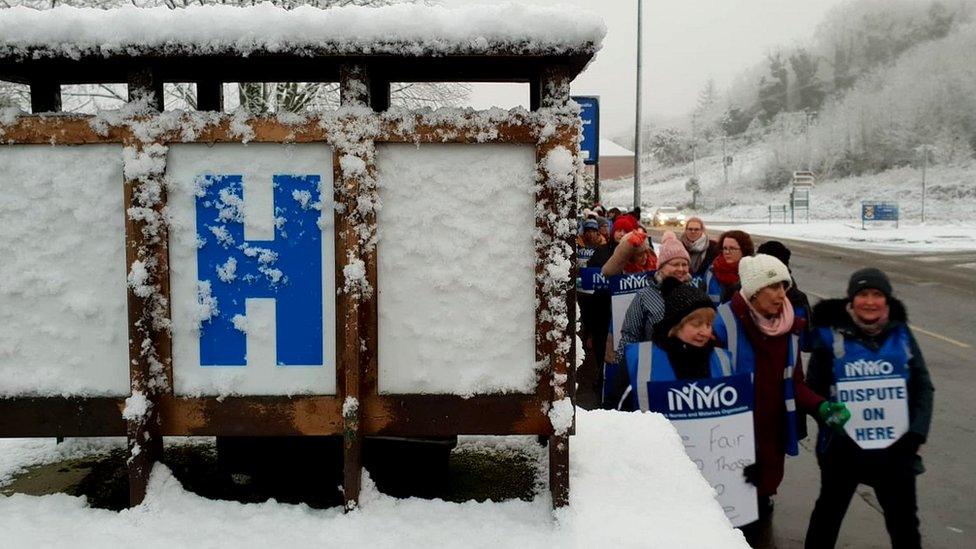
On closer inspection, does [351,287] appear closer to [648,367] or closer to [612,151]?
[648,367]

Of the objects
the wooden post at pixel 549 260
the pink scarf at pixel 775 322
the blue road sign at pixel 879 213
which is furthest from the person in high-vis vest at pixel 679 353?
the blue road sign at pixel 879 213

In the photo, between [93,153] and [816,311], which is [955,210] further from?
[93,153]

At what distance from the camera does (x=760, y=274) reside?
4.15 m

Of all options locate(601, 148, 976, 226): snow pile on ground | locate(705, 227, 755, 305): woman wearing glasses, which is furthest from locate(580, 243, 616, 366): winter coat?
locate(601, 148, 976, 226): snow pile on ground

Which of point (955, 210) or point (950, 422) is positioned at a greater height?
point (955, 210)

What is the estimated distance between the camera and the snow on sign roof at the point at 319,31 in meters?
2.55

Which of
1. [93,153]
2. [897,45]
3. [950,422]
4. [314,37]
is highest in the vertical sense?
[897,45]

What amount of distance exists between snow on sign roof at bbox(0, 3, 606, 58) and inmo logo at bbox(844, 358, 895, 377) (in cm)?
243

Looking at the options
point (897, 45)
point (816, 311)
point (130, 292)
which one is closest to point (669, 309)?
point (816, 311)

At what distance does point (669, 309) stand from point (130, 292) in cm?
253

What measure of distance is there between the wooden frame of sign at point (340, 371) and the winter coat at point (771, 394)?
175 centimetres

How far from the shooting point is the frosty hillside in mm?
2646

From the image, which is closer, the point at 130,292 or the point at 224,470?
the point at 130,292

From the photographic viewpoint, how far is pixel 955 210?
153 feet
